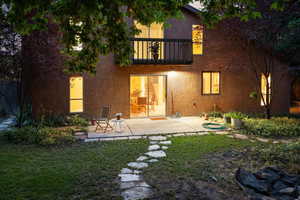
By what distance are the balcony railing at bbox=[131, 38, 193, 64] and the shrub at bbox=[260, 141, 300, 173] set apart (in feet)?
21.3

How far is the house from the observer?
Answer: 36.7 feet

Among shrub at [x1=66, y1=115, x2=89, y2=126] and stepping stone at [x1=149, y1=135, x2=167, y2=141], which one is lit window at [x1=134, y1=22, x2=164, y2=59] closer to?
shrub at [x1=66, y1=115, x2=89, y2=126]

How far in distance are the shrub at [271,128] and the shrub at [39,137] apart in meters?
6.15

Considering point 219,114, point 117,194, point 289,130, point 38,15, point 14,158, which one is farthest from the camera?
point 219,114

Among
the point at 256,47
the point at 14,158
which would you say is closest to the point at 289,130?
the point at 256,47

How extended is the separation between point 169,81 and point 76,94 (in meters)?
4.34

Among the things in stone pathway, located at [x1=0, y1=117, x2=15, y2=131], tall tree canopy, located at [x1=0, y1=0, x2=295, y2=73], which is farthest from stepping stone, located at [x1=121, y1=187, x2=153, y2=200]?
stone pathway, located at [x1=0, y1=117, x2=15, y2=131]

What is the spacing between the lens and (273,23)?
382 inches

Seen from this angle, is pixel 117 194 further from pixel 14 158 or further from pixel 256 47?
pixel 256 47

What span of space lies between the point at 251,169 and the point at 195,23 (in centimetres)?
899

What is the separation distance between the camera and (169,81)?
12484 millimetres

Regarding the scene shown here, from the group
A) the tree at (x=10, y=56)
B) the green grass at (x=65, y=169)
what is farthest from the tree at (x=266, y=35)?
the tree at (x=10, y=56)

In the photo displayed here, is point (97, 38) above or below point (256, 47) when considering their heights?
below

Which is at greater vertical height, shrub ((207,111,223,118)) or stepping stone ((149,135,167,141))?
shrub ((207,111,223,118))
